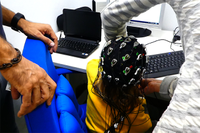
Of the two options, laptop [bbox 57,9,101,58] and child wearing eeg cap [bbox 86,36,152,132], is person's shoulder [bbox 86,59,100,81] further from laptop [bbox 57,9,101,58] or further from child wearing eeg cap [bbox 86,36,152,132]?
laptop [bbox 57,9,101,58]

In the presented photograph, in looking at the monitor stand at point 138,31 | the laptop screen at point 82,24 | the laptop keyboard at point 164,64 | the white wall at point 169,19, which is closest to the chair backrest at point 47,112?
the laptop keyboard at point 164,64

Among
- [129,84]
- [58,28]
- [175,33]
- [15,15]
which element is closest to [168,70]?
[129,84]

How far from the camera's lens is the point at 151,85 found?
0.85m

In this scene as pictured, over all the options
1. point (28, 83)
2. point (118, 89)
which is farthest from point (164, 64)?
point (28, 83)

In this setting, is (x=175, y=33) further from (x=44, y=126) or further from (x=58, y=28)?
(x=44, y=126)

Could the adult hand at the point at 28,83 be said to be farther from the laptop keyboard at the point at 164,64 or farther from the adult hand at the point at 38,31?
the laptop keyboard at the point at 164,64

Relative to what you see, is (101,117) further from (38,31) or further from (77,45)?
(77,45)

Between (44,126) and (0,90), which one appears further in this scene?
(0,90)

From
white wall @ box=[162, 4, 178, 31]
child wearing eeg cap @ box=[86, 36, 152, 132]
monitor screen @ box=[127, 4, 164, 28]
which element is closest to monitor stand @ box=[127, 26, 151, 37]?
monitor screen @ box=[127, 4, 164, 28]

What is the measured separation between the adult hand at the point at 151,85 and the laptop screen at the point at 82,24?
520 mm

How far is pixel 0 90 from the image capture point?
72 centimetres

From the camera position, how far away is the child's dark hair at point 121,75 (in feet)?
2.03

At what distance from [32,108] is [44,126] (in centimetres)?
6

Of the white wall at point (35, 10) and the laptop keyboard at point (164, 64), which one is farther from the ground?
the white wall at point (35, 10)
